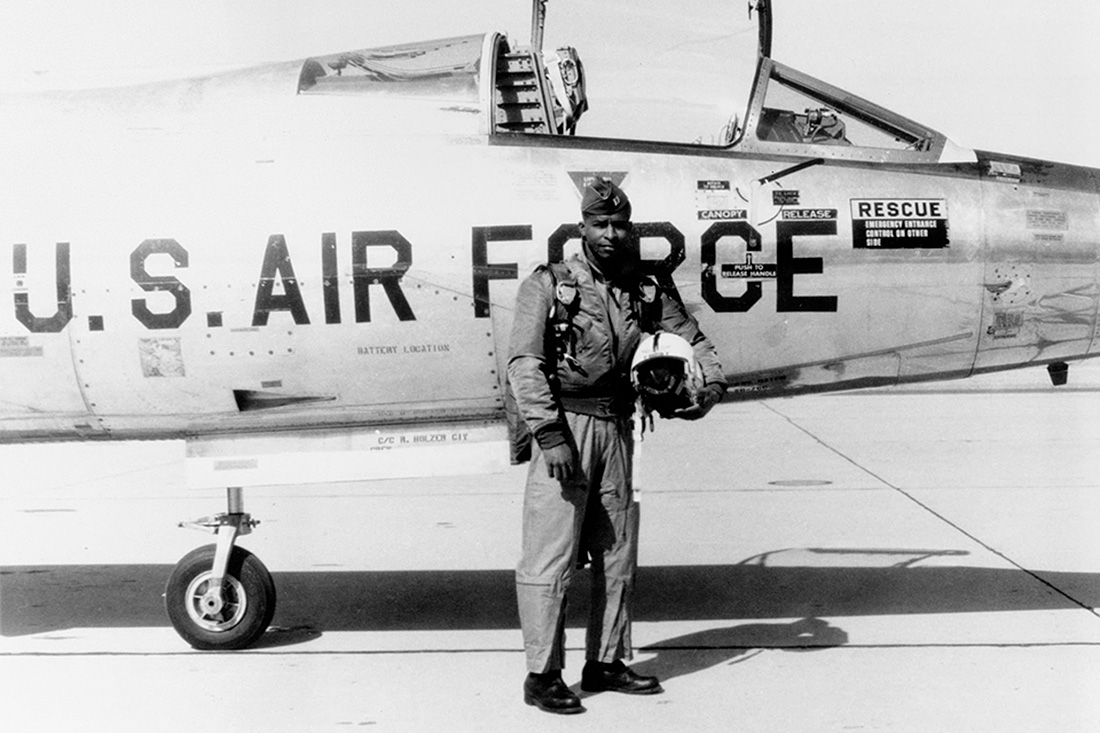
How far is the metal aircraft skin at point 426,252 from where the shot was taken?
614 centimetres

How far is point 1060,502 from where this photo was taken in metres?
10.2

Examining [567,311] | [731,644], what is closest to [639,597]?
[731,644]

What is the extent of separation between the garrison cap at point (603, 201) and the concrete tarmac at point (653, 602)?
6.69 feet

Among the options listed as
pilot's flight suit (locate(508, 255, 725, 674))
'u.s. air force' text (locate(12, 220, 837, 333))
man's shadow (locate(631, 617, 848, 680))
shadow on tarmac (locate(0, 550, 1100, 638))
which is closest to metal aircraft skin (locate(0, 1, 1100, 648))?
'u.s. air force' text (locate(12, 220, 837, 333))

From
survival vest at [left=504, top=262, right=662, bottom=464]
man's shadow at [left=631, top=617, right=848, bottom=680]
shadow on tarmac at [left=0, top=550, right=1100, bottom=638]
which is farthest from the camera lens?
shadow on tarmac at [left=0, top=550, right=1100, bottom=638]

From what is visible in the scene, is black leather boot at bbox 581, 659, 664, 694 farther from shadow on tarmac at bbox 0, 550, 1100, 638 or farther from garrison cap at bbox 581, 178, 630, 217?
garrison cap at bbox 581, 178, 630, 217

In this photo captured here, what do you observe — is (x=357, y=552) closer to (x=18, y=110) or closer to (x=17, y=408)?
(x=17, y=408)

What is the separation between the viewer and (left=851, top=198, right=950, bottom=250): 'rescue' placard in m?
6.24

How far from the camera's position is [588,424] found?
5.48m

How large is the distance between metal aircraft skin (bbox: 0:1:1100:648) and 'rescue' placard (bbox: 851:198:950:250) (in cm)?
1

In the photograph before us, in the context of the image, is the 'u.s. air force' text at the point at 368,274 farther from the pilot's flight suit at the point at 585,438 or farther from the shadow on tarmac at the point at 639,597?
the shadow on tarmac at the point at 639,597

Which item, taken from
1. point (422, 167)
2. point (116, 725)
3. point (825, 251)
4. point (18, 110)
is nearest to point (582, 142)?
point (422, 167)

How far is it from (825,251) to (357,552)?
4148 mm

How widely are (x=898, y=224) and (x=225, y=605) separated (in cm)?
373
